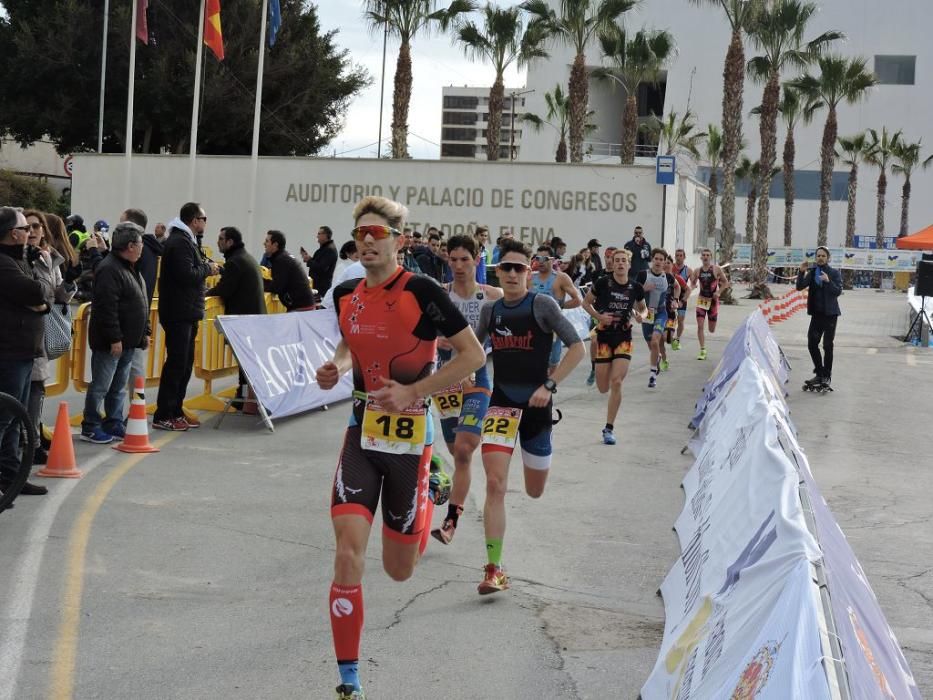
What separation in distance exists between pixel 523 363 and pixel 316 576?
1776 mm

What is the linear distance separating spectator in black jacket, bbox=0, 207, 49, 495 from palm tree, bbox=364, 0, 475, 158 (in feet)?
103

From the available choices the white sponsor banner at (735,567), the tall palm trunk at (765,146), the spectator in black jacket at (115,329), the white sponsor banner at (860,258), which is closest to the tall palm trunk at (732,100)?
the tall palm trunk at (765,146)

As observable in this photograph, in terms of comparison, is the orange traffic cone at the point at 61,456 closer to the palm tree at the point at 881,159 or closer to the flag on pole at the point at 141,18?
the flag on pole at the point at 141,18

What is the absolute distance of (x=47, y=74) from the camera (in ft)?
160

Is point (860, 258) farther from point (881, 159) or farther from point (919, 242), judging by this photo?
point (919, 242)

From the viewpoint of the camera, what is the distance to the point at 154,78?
4741cm

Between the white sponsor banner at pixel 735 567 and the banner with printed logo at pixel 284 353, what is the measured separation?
5555 millimetres

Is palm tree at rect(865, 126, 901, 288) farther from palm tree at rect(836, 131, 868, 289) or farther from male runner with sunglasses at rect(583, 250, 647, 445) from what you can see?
male runner with sunglasses at rect(583, 250, 647, 445)

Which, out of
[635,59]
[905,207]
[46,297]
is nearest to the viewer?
[46,297]

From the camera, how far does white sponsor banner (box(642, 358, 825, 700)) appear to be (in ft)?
12.6

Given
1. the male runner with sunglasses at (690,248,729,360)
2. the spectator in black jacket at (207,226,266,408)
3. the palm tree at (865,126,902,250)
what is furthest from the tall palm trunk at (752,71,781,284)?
the spectator in black jacket at (207,226,266,408)

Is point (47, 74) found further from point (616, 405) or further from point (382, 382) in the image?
point (382, 382)

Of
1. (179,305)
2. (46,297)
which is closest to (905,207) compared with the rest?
(179,305)

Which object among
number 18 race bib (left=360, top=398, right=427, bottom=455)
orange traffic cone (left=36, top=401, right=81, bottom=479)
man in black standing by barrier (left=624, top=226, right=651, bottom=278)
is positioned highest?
man in black standing by barrier (left=624, top=226, right=651, bottom=278)
